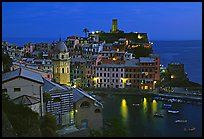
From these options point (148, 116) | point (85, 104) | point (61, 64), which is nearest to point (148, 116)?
point (148, 116)

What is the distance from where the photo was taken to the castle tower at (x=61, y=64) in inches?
453

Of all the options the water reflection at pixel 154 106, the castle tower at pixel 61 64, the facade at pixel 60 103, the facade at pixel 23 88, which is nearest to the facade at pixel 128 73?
the castle tower at pixel 61 64

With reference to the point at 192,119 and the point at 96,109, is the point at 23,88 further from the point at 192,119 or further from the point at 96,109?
the point at 192,119

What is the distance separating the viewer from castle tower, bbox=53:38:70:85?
11.5 m

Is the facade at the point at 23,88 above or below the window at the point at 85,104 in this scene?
above

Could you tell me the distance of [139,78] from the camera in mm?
11812

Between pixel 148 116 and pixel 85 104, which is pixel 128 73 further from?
pixel 85 104

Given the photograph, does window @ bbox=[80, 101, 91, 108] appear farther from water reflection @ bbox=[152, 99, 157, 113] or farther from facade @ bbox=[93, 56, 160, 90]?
facade @ bbox=[93, 56, 160, 90]

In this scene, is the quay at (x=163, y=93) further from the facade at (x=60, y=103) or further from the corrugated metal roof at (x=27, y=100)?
the corrugated metal roof at (x=27, y=100)

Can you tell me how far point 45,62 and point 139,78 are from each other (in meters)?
3.31

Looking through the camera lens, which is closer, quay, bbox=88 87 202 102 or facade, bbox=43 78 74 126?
facade, bbox=43 78 74 126

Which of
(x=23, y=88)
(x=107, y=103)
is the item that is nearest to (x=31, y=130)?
(x=23, y=88)

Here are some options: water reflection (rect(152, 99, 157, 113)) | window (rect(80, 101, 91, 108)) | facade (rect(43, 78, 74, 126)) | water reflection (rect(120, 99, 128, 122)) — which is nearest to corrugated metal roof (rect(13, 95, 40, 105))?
facade (rect(43, 78, 74, 126))

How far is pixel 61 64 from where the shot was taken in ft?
38.1
